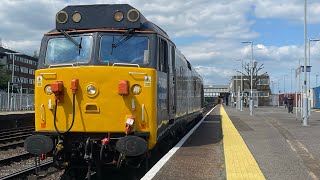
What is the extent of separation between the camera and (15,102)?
147 ft

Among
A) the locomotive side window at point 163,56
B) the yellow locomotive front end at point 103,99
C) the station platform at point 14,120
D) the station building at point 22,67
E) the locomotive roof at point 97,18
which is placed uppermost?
the station building at point 22,67

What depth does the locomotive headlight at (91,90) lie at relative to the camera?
29.2ft

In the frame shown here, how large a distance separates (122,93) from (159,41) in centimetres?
163

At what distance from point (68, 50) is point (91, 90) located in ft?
3.72

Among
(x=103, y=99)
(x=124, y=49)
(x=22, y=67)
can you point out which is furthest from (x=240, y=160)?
(x=22, y=67)

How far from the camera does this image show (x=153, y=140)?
905 centimetres

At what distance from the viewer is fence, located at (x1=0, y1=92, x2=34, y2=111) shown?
141 ft

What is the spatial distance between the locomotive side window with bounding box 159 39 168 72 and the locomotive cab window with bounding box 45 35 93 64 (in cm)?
150

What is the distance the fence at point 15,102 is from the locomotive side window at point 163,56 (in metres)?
34.8

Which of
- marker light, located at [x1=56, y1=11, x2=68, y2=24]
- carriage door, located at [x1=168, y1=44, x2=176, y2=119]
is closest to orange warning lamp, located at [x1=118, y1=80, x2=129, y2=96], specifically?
marker light, located at [x1=56, y1=11, x2=68, y2=24]

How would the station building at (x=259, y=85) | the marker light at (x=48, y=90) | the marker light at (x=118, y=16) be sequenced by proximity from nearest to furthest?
the marker light at (x=48, y=90) < the marker light at (x=118, y=16) < the station building at (x=259, y=85)

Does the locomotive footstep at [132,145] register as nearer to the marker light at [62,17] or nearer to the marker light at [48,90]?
the marker light at [48,90]

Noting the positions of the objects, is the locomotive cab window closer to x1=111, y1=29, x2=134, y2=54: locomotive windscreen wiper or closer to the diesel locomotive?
the diesel locomotive

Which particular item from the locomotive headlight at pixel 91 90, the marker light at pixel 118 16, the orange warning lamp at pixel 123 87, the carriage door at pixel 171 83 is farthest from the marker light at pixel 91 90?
the carriage door at pixel 171 83
